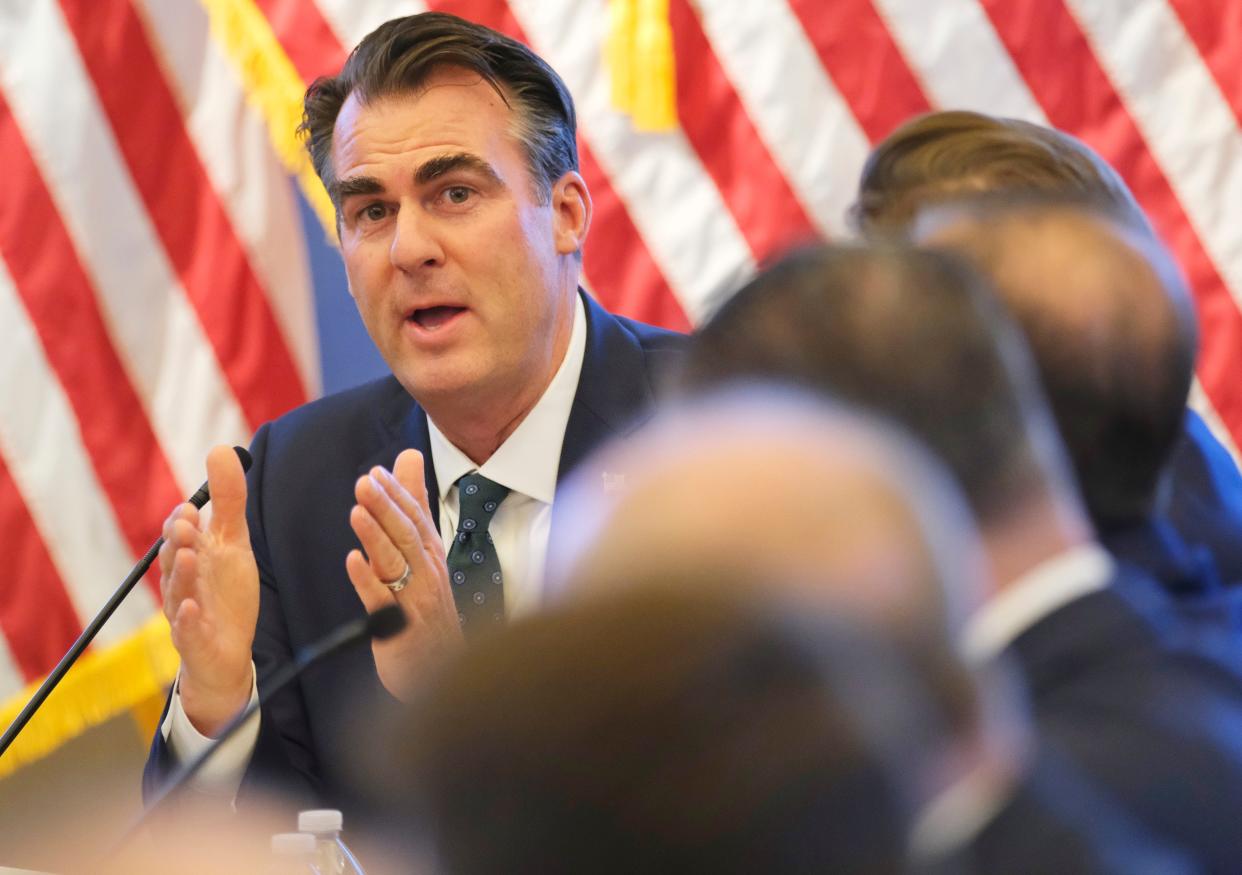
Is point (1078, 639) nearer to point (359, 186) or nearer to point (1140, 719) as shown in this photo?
point (1140, 719)

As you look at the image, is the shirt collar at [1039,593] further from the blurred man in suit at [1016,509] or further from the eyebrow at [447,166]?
the eyebrow at [447,166]

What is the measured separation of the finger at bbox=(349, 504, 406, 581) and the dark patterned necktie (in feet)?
0.41

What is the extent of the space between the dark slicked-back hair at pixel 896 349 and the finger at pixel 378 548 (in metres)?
1.05

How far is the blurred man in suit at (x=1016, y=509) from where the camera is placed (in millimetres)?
498

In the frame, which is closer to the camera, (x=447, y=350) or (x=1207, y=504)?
(x=1207, y=504)

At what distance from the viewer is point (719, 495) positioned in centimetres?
39

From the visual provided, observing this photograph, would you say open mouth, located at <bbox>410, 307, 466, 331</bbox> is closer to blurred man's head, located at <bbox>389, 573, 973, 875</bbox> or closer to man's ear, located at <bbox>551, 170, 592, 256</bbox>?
man's ear, located at <bbox>551, 170, 592, 256</bbox>

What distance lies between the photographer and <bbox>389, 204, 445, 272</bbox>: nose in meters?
1.80

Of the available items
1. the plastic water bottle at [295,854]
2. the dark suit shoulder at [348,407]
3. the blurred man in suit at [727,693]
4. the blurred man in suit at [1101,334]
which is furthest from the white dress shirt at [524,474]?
the blurred man in suit at [727,693]

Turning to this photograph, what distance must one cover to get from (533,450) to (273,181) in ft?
2.93

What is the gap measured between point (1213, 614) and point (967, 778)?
21.3 inches

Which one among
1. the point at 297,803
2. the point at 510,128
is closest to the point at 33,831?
the point at 297,803

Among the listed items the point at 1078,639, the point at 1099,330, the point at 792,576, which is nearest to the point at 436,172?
the point at 1099,330

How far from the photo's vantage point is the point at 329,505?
1.95 m
